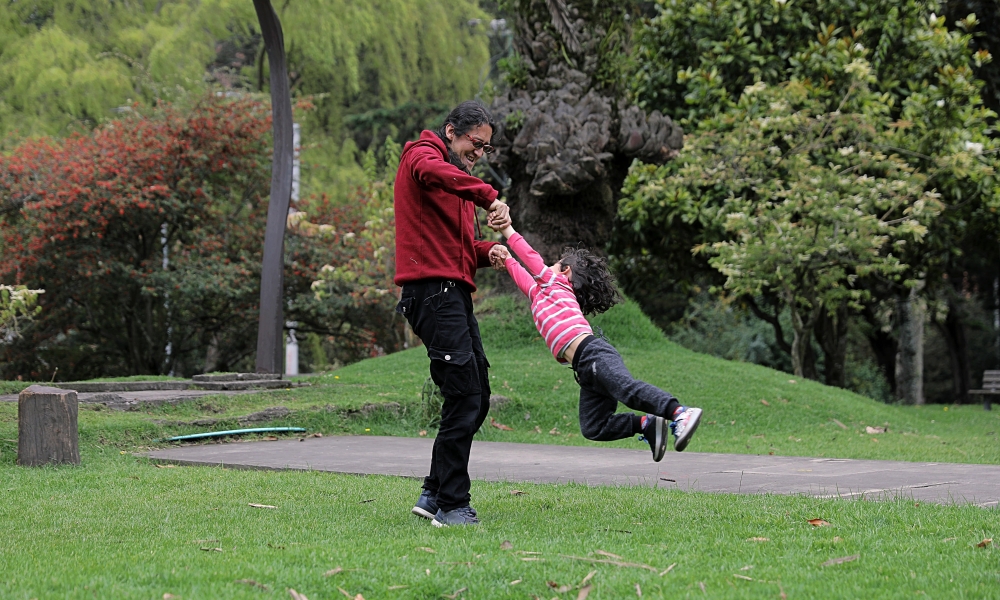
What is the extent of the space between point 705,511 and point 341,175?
18.5m

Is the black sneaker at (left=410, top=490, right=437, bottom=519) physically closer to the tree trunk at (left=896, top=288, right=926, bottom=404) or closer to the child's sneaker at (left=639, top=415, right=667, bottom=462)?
the child's sneaker at (left=639, top=415, right=667, bottom=462)

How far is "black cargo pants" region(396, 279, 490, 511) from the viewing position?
425 centimetres

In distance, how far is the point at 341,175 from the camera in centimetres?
2197

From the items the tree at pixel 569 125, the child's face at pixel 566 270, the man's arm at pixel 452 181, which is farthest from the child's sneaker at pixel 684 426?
the tree at pixel 569 125

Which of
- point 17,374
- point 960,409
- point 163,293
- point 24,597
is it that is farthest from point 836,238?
point 17,374

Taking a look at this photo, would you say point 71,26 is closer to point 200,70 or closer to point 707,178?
point 200,70

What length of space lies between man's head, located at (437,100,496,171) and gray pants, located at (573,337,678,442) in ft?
3.35

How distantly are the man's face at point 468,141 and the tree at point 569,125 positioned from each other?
768 cm

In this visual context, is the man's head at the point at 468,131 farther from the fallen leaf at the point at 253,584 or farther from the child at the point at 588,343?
the fallen leaf at the point at 253,584

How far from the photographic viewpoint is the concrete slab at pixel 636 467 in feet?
17.1

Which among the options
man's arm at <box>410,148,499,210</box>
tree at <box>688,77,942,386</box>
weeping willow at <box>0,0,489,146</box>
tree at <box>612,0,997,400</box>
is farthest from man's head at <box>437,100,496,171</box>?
weeping willow at <box>0,0,489,146</box>

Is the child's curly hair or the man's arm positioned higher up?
the man's arm

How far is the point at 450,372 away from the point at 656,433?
91 cm

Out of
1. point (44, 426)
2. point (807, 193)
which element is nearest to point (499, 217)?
point (44, 426)
